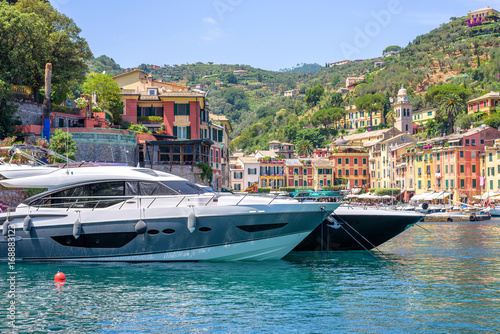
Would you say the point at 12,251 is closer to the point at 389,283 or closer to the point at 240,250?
the point at 240,250

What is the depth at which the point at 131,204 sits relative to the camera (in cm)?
1855

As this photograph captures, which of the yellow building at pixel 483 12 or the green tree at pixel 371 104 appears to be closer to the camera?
the green tree at pixel 371 104

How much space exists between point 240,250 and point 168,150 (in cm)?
2596

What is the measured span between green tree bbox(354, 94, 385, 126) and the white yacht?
411ft

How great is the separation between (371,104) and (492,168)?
73.0 meters

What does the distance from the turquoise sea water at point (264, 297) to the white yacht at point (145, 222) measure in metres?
0.48

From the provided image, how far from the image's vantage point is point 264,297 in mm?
14008

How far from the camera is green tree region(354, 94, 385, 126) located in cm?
13938

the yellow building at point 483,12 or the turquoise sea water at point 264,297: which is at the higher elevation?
the yellow building at point 483,12

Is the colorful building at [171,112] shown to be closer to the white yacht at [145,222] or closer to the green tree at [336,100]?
the white yacht at [145,222]

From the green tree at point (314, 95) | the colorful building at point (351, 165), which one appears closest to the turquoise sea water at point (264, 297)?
the colorful building at point (351, 165)

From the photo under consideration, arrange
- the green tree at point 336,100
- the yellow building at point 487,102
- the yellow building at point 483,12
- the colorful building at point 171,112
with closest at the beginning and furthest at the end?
1. the colorful building at point 171,112
2. the yellow building at point 487,102
3. the green tree at point 336,100
4. the yellow building at point 483,12

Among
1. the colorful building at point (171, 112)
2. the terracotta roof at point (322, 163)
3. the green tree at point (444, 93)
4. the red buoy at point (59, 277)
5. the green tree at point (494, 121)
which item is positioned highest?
the green tree at point (444, 93)

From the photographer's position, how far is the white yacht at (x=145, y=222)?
1808 centimetres
